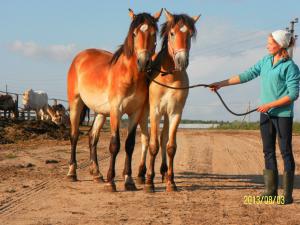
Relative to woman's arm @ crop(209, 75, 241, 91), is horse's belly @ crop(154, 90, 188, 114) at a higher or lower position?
lower

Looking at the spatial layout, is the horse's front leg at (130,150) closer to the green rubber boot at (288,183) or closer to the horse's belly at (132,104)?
the horse's belly at (132,104)

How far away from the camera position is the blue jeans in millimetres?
6715

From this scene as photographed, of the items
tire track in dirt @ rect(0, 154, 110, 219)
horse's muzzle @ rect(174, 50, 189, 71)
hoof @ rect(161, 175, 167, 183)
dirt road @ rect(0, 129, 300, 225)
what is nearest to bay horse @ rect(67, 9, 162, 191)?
horse's muzzle @ rect(174, 50, 189, 71)

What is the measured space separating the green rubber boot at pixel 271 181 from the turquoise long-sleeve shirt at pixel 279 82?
2.53 feet

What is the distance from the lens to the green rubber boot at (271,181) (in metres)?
6.98

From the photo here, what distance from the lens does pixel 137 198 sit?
757cm

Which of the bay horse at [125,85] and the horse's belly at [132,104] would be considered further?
the horse's belly at [132,104]

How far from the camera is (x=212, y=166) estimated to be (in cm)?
1191

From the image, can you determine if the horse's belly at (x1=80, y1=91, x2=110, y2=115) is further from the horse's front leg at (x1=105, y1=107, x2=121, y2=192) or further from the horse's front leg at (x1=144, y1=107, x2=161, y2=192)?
the horse's front leg at (x1=144, y1=107, x2=161, y2=192)

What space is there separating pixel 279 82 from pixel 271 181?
1275 millimetres

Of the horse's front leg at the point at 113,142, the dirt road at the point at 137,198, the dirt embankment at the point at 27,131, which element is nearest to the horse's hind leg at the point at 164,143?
the dirt road at the point at 137,198

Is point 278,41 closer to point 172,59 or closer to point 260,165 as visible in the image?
point 172,59

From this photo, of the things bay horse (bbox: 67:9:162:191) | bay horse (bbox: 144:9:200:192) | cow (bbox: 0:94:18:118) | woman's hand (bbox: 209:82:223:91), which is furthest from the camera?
cow (bbox: 0:94:18:118)

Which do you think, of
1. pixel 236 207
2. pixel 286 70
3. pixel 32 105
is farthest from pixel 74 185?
pixel 32 105
